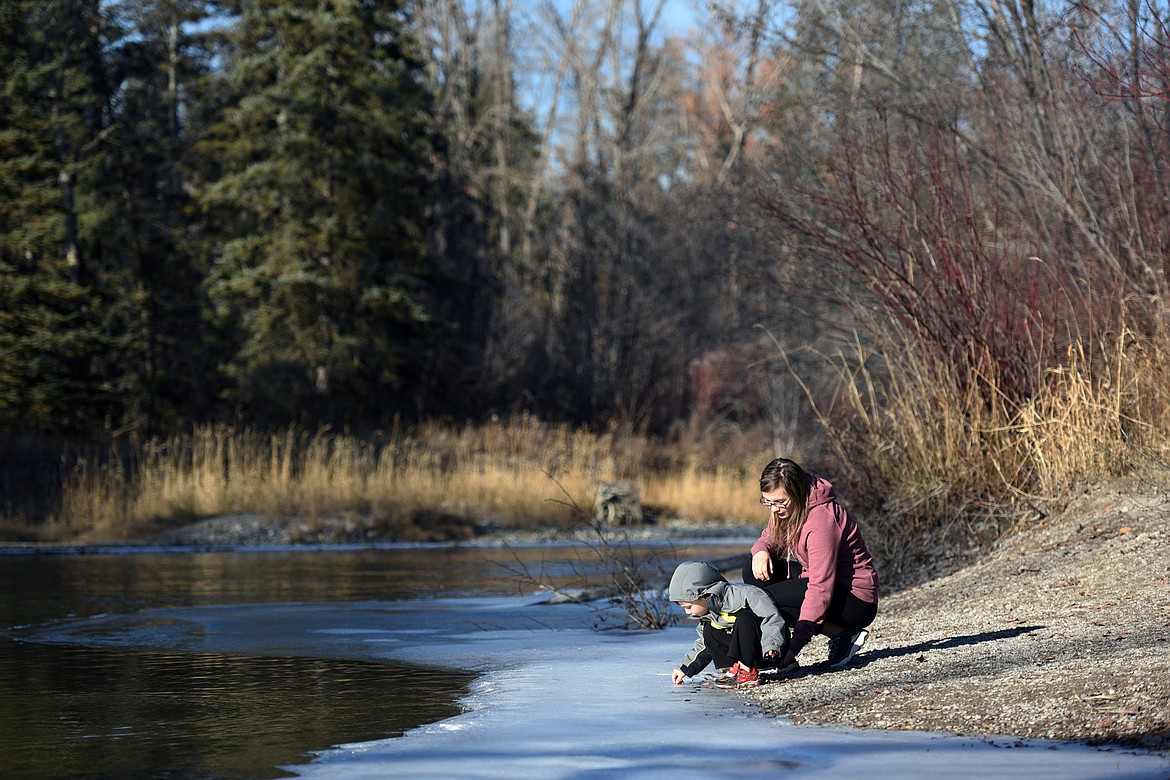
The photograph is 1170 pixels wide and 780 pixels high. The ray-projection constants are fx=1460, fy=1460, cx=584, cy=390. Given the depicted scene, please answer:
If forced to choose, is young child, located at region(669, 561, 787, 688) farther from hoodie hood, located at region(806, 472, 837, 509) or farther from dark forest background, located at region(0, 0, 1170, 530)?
dark forest background, located at region(0, 0, 1170, 530)

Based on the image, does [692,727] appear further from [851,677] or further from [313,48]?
[313,48]

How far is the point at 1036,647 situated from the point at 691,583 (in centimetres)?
183

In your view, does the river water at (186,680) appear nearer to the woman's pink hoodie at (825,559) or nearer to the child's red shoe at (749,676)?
the child's red shoe at (749,676)

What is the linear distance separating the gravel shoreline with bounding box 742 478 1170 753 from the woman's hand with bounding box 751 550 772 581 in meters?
0.56

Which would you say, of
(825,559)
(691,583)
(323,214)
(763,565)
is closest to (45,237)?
(323,214)

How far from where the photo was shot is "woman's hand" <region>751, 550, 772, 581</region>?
7.75m

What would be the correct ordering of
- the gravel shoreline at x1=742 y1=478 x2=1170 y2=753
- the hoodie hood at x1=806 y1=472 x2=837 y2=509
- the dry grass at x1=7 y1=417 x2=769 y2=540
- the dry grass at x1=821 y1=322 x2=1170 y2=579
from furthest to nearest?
the dry grass at x1=7 y1=417 x2=769 y2=540 < the dry grass at x1=821 y1=322 x2=1170 y2=579 < the hoodie hood at x1=806 y1=472 x2=837 y2=509 < the gravel shoreline at x1=742 y1=478 x2=1170 y2=753

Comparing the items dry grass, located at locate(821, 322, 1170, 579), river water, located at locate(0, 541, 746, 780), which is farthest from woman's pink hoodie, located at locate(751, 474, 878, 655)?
dry grass, located at locate(821, 322, 1170, 579)

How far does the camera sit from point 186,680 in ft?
28.5

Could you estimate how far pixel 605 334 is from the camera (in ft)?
124

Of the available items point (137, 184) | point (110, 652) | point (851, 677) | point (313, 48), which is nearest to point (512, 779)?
point (851, 677)

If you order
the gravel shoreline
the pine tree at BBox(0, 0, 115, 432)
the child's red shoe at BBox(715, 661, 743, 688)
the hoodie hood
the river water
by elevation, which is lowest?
the river water

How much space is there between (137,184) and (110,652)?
31.0m

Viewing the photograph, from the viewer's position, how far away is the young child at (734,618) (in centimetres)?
746
